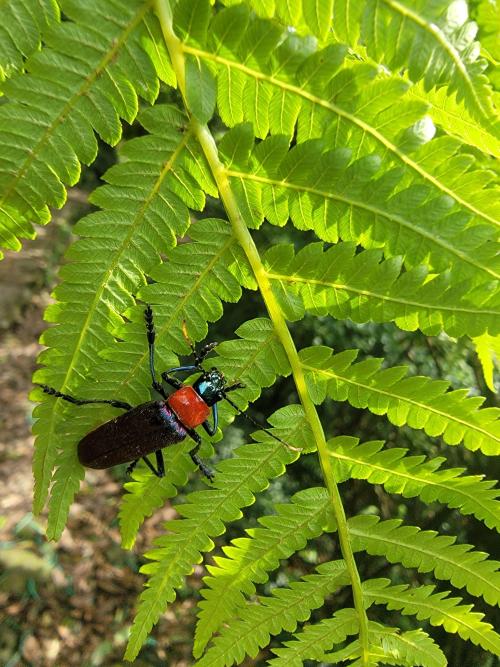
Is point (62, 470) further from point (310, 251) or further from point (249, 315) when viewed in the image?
point (249, 315)

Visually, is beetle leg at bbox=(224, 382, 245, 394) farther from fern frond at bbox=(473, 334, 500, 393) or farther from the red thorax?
fern frond at bbox=(473, 334, 500, 393)

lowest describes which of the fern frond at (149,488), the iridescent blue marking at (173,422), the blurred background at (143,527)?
the blurred background at (143,527)

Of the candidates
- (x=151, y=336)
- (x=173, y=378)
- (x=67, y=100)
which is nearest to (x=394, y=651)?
(x=173, y=378)

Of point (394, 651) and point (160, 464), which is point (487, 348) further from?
point (160, 464)

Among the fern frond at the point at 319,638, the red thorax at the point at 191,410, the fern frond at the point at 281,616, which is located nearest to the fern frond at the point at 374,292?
the red thorax at the point at 191,410

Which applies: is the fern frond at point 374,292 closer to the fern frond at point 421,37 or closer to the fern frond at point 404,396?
the fern frond at point 404,396

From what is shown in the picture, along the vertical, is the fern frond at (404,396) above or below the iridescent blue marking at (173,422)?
below
